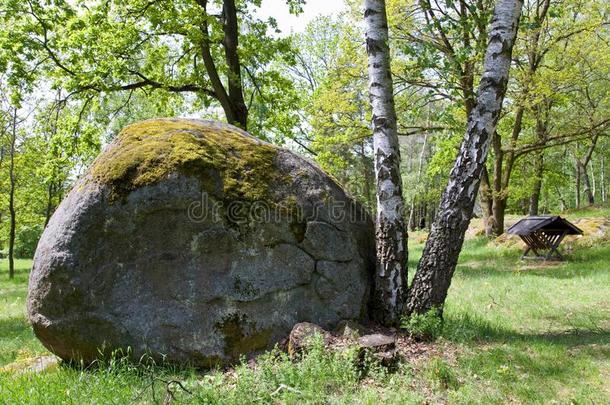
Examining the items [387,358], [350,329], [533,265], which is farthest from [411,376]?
[533,265]

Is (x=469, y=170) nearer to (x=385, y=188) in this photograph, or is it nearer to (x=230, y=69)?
(x=385, y=188)

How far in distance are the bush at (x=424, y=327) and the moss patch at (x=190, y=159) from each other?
2.33 meters

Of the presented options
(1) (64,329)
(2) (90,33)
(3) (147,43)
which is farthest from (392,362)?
(3) (147,43)

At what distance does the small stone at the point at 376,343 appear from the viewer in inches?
173

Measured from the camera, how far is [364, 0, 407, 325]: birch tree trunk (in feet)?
18.0

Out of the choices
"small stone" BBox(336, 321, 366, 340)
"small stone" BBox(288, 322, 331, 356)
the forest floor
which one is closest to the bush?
the forest floor

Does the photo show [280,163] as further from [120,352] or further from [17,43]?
[17,43]

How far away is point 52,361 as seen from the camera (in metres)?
5.22

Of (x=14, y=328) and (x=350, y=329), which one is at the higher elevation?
(x=350, y=329)

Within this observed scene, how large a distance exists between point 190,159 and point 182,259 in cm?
114

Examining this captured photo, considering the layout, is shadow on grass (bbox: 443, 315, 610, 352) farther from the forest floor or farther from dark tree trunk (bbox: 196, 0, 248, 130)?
dark tree trunk (bbox: 196, 0, 248, 130)

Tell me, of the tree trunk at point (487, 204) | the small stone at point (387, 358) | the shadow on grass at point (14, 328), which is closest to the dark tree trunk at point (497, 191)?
the tree trunk at point (487, 204)

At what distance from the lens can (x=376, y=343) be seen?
14.6 feet

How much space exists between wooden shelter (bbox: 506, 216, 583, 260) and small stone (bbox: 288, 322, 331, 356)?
33.7 feet
